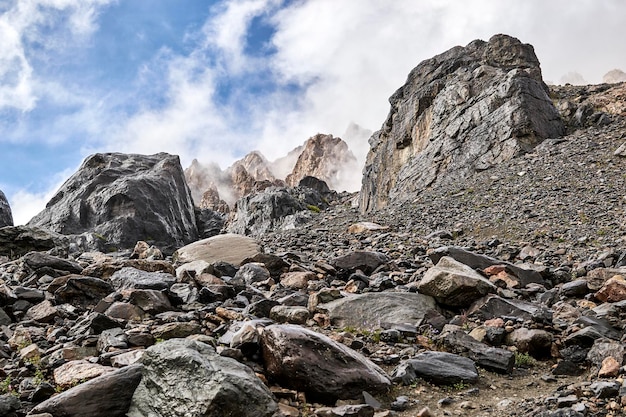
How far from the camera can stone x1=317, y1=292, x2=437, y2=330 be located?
1153 cm

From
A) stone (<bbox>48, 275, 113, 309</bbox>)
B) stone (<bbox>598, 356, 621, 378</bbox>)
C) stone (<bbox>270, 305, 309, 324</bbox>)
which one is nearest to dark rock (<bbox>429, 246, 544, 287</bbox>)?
stone (<bbox>270, 305, 309, 324</bbox>)

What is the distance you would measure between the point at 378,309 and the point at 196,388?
6.42m

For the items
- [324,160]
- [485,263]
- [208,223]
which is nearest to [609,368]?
[485,263]

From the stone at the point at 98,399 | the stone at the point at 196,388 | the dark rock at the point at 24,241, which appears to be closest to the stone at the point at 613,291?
the stone at the point at 196,388

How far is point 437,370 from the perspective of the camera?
873cm

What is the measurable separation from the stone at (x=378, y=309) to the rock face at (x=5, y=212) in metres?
48.9

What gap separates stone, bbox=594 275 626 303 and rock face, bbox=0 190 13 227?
53.1 m

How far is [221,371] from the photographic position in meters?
6.59

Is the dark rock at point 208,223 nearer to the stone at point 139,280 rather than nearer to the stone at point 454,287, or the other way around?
the stone at point 139,280

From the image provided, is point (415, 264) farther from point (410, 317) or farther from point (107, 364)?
point (107, 364)

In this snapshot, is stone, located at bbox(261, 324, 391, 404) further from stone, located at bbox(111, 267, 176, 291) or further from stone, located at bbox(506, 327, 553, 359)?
stone, located at bbox(111, 267, 176, 291)

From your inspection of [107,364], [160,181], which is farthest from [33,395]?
[160,181]

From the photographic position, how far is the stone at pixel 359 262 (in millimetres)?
16406

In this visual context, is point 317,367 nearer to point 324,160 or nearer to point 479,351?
point 479,351
